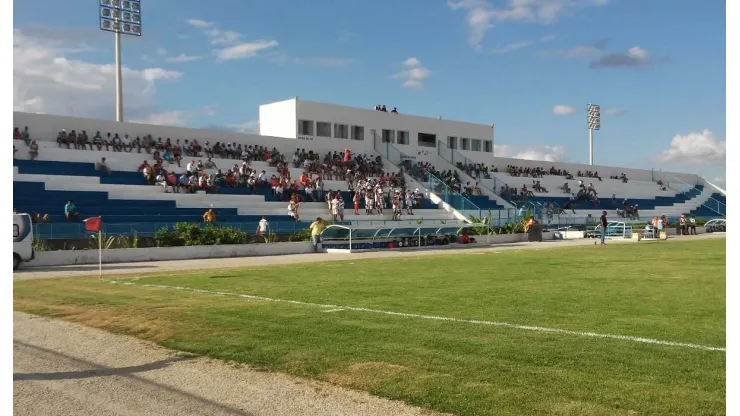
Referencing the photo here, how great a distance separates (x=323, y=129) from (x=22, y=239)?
35.2 metres

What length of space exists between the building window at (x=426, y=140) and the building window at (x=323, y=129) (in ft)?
36.2

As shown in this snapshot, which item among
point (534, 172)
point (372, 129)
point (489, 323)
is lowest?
point (489, 323)

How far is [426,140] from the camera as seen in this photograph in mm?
65188

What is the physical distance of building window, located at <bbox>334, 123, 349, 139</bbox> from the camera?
57481 mm

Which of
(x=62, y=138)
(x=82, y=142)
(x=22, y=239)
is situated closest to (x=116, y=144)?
(x=82, y=142)

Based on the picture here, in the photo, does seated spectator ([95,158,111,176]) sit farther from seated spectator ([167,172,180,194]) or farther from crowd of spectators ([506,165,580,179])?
Answer: crowd of spectators ([506,165,580,179])

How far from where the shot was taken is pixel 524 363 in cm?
714

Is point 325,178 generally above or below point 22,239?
above

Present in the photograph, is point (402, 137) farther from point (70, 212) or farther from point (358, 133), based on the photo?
point (70, 212)

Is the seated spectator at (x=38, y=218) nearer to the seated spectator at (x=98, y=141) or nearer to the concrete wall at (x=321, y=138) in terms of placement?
the concrete wall at (x=321, y=138)

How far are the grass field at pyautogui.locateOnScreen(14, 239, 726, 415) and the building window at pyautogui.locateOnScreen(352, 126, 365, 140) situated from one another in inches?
1616

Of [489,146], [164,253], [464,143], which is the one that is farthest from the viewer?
[489,146]

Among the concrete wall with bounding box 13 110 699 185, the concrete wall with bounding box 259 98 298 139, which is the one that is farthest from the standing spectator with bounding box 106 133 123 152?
the concrete wall with bounding box 259 98 298 139
